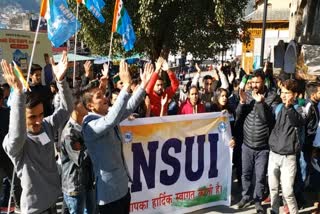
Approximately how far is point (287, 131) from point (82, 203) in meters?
2.47

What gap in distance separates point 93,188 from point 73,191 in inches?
8.4

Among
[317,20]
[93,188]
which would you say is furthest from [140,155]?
[317,20]

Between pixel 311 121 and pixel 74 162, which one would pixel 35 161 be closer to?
pixel 74 162

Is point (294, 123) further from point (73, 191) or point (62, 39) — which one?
point (62, 39)

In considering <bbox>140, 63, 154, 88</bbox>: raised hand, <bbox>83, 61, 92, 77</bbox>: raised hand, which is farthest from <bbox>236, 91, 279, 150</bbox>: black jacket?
<bbox>83, 61, 92, 77</bbox>: raised hand

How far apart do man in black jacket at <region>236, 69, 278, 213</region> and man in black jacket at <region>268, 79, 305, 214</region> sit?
0.23 m

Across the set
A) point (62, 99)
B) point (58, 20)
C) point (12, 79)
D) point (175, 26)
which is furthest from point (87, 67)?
point (175, 26)

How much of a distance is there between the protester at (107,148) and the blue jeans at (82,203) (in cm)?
32

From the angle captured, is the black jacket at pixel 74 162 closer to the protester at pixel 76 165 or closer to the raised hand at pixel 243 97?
the protester at pixel 76 165

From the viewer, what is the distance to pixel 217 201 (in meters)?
5.65

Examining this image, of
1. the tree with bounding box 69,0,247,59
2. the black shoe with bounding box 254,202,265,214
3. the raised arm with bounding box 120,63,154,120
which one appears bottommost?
the black shoe with bounding box 254,202,265,214

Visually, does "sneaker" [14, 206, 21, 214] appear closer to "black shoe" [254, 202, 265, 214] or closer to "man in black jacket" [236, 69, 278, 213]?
"man in black jacket" [236, 69, 278, 213]

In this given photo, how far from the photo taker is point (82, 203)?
377cm

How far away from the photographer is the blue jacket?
3.38 meters
